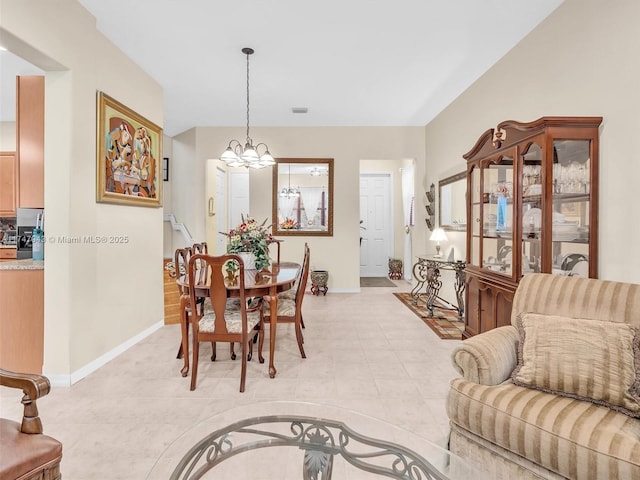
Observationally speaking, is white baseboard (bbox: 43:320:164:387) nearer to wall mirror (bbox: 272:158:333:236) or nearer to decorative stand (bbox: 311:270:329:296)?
decorative stand (bbox: 311:270:329:296)

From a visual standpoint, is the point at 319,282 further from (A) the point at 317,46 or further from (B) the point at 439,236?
(A) the point at 317,46

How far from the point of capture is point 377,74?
12.6 feet

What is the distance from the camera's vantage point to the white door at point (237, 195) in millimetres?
7586

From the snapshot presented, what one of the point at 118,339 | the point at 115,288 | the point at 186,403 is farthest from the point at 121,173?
the point at 186,403

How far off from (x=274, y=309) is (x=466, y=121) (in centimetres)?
348

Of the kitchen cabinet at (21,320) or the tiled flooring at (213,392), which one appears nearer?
the tiled flooring at (213,392)

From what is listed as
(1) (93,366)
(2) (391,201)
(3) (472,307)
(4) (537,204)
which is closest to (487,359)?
(4) (537,204)

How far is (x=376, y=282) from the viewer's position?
6.96 meters

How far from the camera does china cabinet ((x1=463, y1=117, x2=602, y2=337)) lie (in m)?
→ 2.24

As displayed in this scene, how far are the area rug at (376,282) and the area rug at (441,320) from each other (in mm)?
1392

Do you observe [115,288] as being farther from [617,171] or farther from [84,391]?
[617,171]

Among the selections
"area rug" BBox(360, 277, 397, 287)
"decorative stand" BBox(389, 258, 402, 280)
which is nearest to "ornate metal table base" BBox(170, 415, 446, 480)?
"area rug" BBox(360, 277, 397, 287)

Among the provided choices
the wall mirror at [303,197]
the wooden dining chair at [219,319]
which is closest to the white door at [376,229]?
the wall mirror at [303,197]

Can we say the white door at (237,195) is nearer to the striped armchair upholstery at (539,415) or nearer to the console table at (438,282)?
the console table at (438,282)
